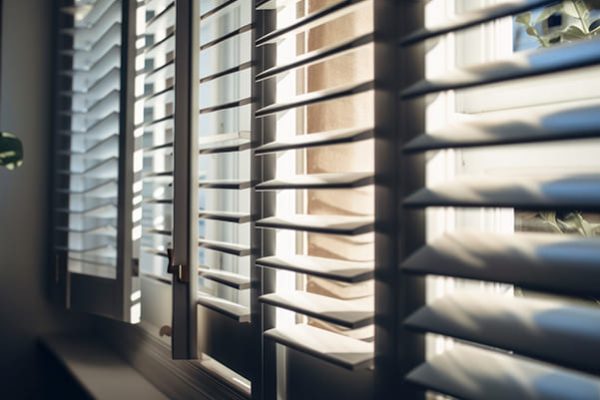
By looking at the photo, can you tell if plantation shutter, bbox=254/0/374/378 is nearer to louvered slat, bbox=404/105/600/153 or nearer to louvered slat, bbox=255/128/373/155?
louvered slat, bbox=255/128/373/155

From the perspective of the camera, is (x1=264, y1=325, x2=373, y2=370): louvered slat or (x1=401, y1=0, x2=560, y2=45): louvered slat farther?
(x1=264, y1=325, x2=373, y2=370): louvered slat

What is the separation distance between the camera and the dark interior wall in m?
1.85

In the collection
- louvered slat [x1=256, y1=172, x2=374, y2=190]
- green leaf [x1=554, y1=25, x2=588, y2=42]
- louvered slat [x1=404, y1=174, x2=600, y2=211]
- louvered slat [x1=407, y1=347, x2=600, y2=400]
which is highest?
green leaf [x1=554, y1=25, x2=588, y2=42]

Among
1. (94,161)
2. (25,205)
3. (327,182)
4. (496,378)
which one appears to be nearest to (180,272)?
(327,182)

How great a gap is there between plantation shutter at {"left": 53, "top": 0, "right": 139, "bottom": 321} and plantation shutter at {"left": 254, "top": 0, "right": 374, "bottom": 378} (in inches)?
→ 20.3

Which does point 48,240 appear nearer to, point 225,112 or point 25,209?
point 25,209

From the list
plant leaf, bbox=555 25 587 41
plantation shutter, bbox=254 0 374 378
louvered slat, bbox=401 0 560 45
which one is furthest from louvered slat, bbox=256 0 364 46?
plant leaf, bbox=555 25 587 41

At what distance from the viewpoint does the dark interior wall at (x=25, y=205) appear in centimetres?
185

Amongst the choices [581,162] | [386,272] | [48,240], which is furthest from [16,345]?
[581,162]

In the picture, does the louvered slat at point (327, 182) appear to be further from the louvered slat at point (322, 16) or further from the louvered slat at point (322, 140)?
the louvered slat at point (322, 16)

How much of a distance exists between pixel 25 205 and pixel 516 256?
1754 millimetres

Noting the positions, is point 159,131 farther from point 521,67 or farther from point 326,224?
point 521,67

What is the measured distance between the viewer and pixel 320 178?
0.72m

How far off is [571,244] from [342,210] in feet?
1.41
